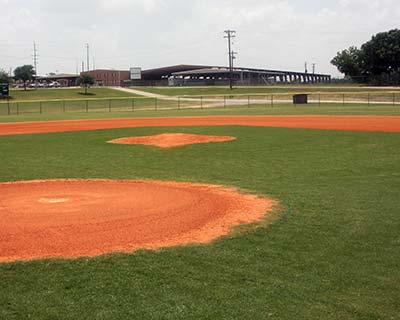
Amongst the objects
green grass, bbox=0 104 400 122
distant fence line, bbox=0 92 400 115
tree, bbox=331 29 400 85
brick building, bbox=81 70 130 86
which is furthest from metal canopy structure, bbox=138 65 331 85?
green grass, bbox=0 104 400 122

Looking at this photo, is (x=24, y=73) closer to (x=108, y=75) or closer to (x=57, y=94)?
(x=57, y=94)

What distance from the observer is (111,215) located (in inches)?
400

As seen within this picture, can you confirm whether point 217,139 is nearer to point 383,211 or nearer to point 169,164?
point 169,164

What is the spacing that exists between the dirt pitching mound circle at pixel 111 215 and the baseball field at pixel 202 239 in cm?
3

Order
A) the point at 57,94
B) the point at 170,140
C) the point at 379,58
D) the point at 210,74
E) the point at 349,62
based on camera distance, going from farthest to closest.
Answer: the point at 210,74 < the point at 349,62 < the point at 379,58 < the point at 57,94 < the point at 170,140

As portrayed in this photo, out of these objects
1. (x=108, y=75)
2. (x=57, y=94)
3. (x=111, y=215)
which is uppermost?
(x=108, y=75)

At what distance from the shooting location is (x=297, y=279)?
21.8 ft

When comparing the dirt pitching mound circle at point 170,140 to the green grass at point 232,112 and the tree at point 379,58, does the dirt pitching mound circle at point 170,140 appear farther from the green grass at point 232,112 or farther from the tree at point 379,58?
the tree at point 379,58

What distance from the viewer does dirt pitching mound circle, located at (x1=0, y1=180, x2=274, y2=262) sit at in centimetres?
823

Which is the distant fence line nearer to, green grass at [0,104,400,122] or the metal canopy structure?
green grass at [0,104,400,122]

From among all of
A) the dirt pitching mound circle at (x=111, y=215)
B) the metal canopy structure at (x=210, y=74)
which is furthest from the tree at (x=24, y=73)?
the dirt pitching mound circle at (x=111, y=215)

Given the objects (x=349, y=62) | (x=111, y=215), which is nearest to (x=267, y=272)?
(x=111, y=215)

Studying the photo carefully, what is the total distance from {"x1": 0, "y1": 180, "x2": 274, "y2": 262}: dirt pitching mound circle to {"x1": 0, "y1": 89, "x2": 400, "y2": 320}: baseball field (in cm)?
3

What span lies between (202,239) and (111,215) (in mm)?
2367
